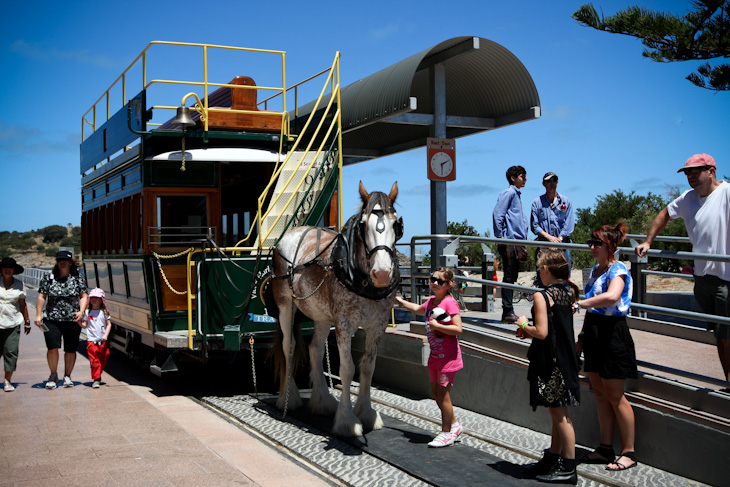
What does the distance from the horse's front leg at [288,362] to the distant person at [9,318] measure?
3774 millimetres

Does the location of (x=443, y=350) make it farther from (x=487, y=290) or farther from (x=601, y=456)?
(x=487, y=290)

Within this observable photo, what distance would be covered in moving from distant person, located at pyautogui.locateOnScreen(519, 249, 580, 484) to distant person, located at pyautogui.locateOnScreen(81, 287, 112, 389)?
6.75m

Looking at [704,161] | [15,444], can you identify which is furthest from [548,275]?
[15,444]

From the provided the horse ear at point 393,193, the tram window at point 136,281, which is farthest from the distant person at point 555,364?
the tram window at point 136,281

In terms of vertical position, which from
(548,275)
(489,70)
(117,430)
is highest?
(489,70)

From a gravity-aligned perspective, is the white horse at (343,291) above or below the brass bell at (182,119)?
below

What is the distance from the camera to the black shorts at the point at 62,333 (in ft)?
34.1

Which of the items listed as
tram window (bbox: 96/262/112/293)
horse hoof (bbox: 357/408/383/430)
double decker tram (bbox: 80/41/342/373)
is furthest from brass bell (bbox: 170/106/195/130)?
horse hoof (bbox: 357/408/383/430)

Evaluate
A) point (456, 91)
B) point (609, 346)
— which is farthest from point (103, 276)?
point (609, 346)

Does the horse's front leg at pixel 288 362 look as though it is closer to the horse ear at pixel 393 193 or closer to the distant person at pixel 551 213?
the horse ear at pixel 393 193

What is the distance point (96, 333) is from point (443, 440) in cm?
596

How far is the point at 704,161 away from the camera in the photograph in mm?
6191

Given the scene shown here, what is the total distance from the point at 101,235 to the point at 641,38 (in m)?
11.2

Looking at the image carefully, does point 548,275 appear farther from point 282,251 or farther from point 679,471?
point 282,251
